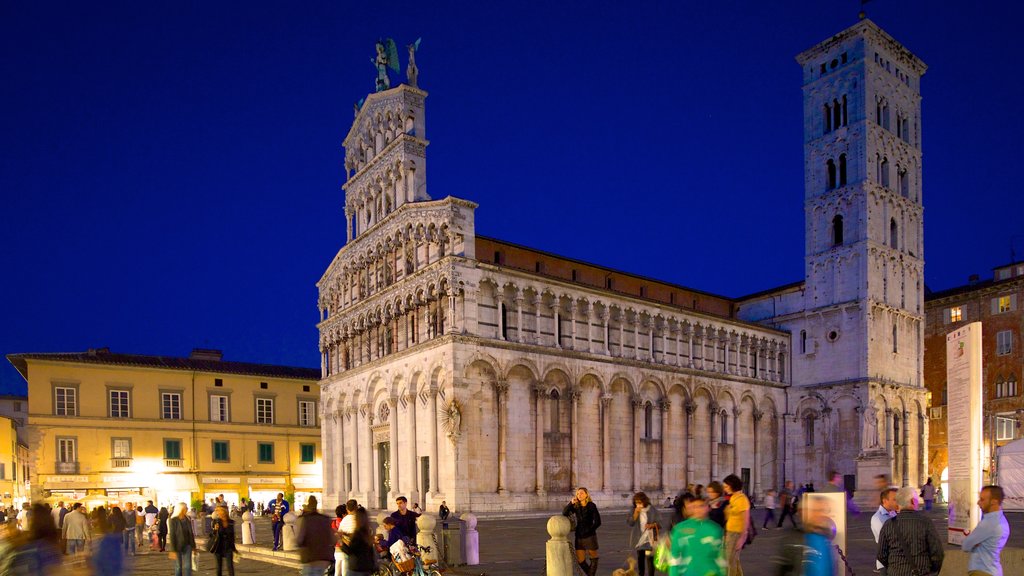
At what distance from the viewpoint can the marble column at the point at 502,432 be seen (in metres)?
33.6

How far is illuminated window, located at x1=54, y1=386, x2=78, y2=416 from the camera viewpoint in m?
43.1

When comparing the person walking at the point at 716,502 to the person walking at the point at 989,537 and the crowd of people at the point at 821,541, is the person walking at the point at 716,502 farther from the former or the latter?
the person walking at the point at 989,537

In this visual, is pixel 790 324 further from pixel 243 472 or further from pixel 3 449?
pixel 3 449

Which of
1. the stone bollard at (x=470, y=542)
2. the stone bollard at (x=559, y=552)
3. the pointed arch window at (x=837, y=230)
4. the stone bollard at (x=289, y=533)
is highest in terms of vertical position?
the pointed arch window at (x=837, y=230)

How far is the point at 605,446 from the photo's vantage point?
37375mm

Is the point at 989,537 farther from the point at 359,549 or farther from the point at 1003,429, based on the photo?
the point at 1003,429

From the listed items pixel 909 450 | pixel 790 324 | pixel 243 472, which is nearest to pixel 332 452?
pixel 243 472

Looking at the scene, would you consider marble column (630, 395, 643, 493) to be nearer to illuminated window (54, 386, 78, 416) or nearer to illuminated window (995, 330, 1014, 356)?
illuminated window (995, 330, 1014, 356)

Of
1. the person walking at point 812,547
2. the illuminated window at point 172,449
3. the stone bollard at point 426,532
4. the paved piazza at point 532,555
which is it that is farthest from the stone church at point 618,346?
the person walking at point 812,547

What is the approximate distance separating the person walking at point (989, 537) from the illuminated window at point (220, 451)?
4581cm

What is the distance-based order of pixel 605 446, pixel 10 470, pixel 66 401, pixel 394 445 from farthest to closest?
pixel 10 470 < pixel 66 401 < pixel 605 446 < pixel 394 445

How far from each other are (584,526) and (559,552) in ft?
4.83

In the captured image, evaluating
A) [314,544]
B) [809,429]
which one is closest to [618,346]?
[809,429]

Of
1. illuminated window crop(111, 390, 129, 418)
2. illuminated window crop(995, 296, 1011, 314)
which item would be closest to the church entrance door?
illuminated window crop(111, 390, 129, 418)
